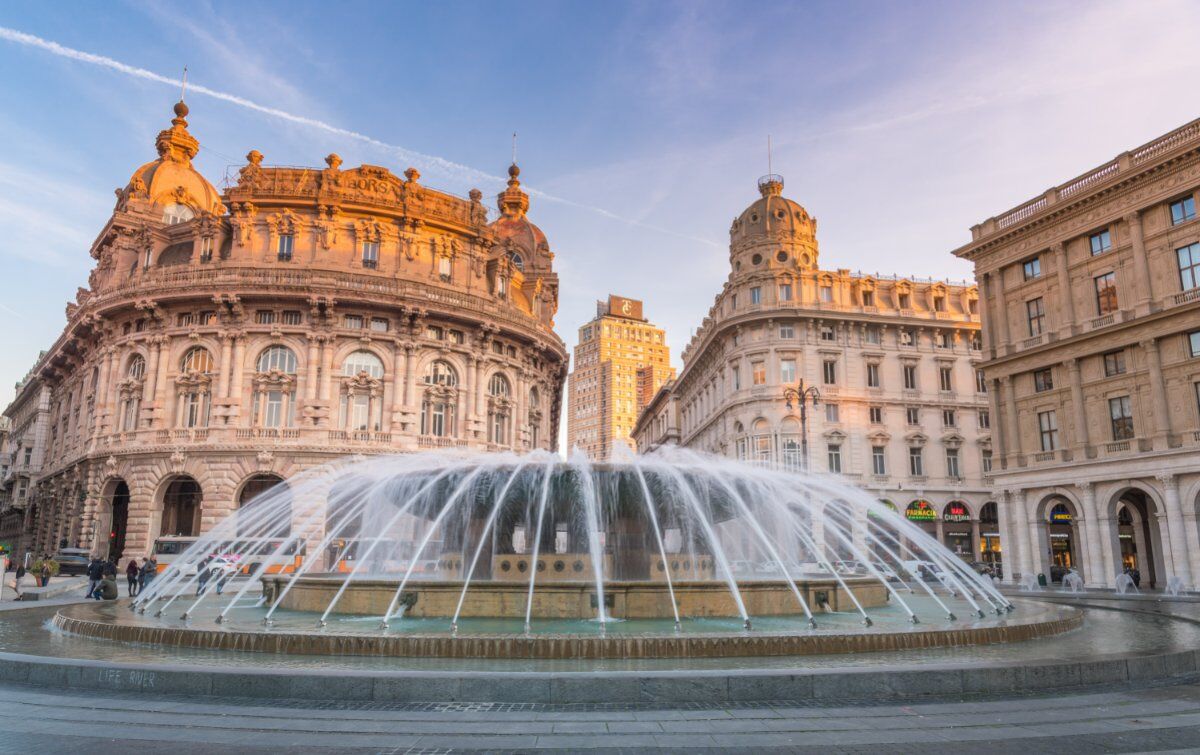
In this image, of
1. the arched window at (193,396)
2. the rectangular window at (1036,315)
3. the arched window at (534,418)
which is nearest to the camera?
the rectangular window at (1036,315)

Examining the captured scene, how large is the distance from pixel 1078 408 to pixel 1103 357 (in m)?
2.28

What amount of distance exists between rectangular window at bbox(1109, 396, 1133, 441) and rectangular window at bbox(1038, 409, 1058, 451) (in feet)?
8.88

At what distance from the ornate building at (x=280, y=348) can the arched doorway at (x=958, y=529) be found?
2647 cm

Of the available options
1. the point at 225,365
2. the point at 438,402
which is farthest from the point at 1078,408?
the point at 225,365

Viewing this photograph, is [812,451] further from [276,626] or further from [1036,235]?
[276,626]

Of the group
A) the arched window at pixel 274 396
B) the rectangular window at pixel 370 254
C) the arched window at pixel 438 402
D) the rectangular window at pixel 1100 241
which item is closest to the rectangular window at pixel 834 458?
the rectangular window at pixel 1100 241

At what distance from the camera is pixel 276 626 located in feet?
39.8

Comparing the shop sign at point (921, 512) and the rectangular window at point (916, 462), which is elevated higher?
the rectangular window at point (916, 462)

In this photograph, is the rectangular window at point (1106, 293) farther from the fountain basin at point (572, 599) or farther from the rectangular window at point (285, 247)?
the rectangular window at point (285, 247)

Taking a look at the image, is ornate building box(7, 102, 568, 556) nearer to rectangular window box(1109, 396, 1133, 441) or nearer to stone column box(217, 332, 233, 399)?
stone column box(217, 332, 233, 399)

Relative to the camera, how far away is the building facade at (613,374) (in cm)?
14962

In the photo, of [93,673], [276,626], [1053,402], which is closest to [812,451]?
[1053,402]

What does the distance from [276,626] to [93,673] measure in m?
3.48

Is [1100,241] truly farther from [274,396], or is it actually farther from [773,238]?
[274,396]
